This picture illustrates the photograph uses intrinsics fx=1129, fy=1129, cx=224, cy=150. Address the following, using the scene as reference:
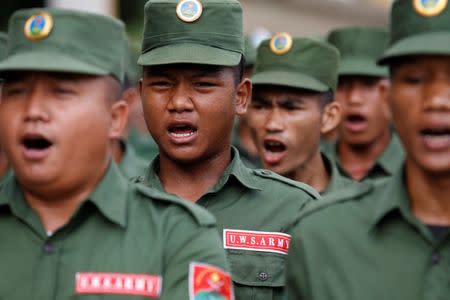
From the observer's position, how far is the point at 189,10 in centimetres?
573

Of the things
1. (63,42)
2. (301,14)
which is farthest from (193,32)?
(301,14)

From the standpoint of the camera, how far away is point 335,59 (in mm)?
7641

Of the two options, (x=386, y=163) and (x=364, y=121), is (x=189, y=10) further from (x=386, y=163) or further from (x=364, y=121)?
(x=364, y=121)

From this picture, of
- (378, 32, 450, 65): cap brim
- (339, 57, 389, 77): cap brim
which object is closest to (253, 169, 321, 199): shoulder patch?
(378, 32, 450, 65): cap brim

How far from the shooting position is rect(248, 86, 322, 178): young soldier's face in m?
7.18

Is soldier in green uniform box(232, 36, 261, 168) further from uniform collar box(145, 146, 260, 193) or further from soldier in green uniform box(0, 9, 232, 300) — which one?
soldier in green uniform box(0, 9, 232, 300)

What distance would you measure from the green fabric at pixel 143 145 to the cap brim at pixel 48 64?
847 centimetres

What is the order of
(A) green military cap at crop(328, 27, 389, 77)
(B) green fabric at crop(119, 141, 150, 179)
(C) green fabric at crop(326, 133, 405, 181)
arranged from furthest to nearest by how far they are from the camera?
(A) green military cap at crop(328, 27, 389, 77), (B) green fabric at crop(119, 141, 150, 179), (C) green fabric at crop(326, 133, 405, 181)

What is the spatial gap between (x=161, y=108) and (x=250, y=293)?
102 centimetres

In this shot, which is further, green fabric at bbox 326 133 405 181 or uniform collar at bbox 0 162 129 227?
green fabric at bbox 326 133 405 181

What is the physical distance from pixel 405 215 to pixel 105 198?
1134 millimetres

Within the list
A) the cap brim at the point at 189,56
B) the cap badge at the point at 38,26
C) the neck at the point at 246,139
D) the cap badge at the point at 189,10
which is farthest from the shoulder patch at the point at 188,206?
the neck at the point at 246,139

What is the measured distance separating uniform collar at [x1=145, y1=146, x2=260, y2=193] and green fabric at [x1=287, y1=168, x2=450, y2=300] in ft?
4.56

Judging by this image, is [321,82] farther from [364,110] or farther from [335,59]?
[364,110]
